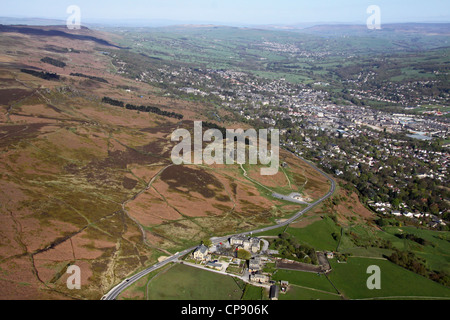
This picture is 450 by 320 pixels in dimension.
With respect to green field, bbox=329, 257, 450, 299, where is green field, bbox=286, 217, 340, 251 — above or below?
above

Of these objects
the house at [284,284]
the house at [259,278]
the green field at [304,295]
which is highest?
the house at [259,278]

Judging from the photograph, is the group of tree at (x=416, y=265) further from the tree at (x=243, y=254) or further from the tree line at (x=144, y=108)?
the tree line at (x=144, y=108)

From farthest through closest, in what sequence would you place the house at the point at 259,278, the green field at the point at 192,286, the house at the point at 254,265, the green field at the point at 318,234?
the green field at the point at 318,234 → the house at the point at 254,265 → the house at the point at 259,278 → the green field at the point at 192,286

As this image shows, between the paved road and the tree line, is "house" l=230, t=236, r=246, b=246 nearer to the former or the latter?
the paved road

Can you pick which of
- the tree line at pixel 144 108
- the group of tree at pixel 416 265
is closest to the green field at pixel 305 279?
the group of tree at pixel 416 265

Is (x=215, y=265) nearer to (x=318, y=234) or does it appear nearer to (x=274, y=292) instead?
(x=274, y=292)

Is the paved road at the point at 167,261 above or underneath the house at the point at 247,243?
underneath

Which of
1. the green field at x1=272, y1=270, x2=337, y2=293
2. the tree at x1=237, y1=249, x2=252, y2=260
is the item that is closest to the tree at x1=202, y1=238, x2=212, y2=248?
the tree at x1=237, y1=249, x2=252, y2=260

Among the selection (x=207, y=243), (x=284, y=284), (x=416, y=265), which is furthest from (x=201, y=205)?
(x=416, y=265)

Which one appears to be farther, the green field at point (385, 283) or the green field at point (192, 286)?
the green field at point (385, 283)
